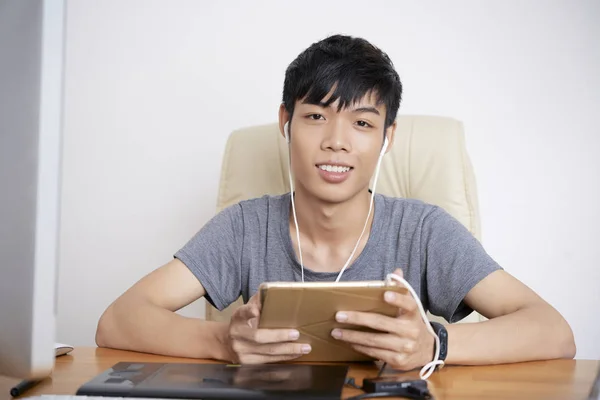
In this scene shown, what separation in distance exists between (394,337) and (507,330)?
0.86 feet

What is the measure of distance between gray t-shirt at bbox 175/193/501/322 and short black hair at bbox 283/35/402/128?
241 millimetres

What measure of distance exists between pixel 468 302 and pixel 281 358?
1.63 feet

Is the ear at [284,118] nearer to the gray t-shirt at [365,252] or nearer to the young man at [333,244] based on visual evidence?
the young man at [333,244]

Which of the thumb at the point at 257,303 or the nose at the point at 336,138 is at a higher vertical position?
the nose at the point at 336,138

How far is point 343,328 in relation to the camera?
1064 millimetres

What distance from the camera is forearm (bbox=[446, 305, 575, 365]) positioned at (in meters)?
1.14

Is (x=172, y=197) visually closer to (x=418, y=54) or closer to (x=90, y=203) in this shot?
(x=90, y=203)

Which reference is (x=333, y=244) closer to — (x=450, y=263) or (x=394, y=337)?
(x=450, y=263)

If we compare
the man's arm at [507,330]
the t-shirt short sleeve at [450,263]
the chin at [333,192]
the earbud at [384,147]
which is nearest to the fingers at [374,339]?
the man's arm at [507,330]

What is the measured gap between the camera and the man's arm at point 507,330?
1149mm

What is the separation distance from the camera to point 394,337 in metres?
1.06

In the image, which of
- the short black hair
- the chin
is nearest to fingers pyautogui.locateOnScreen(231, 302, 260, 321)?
the chin

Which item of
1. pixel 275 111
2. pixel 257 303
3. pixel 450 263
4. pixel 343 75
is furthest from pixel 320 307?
pixel 275 111

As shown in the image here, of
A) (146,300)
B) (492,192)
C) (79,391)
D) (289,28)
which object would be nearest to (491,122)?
(492,192)
